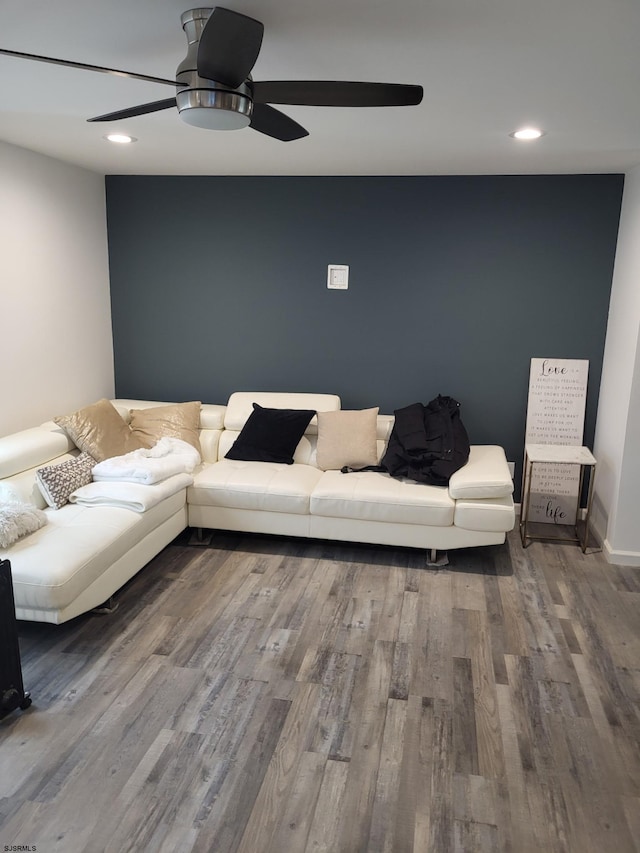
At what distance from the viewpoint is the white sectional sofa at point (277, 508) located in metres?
3.25

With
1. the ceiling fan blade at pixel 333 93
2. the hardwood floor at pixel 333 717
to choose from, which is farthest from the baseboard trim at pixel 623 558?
the ceiling fan blade at pixel 333 93

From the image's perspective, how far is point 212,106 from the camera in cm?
195

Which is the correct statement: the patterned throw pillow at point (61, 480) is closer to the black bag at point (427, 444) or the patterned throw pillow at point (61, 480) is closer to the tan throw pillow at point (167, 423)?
the tan throw pillow at point (167, 423)

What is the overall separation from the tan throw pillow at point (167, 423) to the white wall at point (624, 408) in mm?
2775

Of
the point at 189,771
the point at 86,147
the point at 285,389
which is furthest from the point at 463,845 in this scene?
the point at 86,147

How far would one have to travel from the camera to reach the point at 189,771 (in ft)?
7.22

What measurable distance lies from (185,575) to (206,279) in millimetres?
2316

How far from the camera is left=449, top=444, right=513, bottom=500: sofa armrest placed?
149 inches

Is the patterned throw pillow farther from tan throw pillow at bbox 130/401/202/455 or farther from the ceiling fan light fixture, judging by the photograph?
the ceiling fan light fixture

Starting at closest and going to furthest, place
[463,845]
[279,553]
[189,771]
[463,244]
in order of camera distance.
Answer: [463,845] < [189,771] < [279,553] < [463,244]

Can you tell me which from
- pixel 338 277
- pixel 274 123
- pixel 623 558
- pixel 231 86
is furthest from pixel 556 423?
pixel 231 86

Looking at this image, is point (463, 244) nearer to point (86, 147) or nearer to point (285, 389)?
point (285, 389)

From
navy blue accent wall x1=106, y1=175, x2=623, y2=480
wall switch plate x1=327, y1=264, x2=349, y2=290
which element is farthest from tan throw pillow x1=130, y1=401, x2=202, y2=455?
wall switch plate x1=327, y1=264, x2=349, y2=290

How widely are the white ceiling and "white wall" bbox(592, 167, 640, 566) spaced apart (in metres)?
0.50
